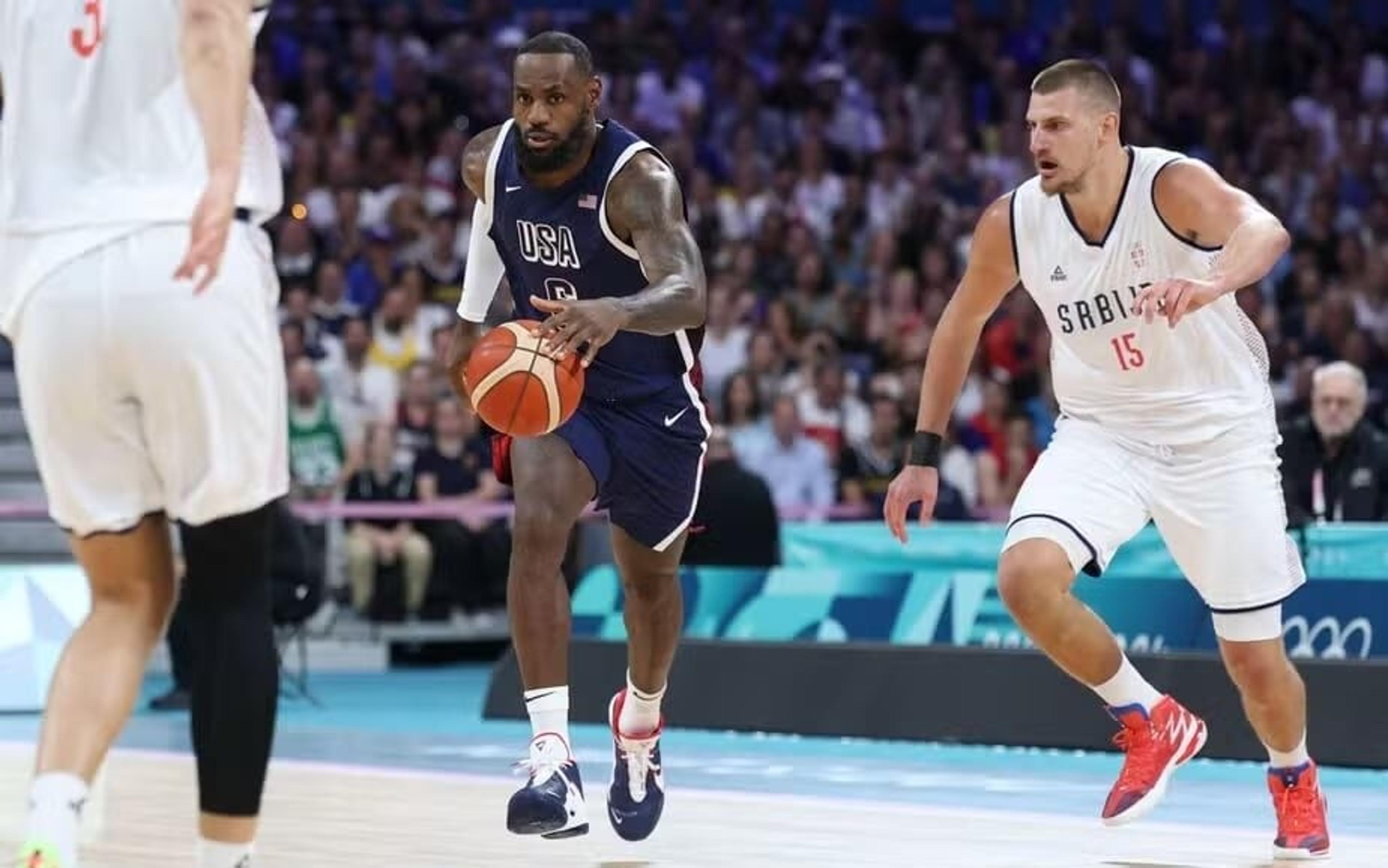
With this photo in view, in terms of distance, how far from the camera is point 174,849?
6.59 meters

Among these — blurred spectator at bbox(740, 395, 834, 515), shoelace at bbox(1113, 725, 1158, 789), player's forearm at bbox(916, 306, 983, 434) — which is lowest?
blurred spectator at bbox(740, 395, 834, 515)

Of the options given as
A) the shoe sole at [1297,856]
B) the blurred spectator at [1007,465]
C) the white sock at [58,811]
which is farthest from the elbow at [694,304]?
the blurred spectator at [1007,465]

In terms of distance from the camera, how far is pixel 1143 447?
684 cm

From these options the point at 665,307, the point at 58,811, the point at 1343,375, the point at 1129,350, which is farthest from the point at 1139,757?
the point at 1343,375

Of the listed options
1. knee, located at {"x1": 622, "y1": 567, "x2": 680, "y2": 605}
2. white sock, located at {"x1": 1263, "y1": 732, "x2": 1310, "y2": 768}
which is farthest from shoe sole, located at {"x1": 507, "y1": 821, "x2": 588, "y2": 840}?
white sock, located at {"x1": 1263, "y1": 732, "x2": 1310, "y2": 768}

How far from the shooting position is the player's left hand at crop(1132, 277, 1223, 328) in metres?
6.04

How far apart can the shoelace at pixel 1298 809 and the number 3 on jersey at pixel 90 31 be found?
12.3 ft

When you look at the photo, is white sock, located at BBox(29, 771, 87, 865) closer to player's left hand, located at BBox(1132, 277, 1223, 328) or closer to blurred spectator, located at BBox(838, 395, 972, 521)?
player's left hand, located at BBox(1132, 277, 1223, 328)

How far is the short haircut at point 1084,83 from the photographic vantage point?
22.5ft

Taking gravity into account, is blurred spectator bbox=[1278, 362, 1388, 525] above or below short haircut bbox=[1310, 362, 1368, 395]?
below

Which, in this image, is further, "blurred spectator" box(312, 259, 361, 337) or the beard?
"blurred spectator" box(312, 259, 361, 337)

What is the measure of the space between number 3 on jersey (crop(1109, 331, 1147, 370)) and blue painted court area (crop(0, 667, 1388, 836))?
154cm

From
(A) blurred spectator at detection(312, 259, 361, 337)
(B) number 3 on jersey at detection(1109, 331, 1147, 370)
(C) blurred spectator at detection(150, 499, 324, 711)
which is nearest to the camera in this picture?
(B) number 3 on jersey at detection(1109, 331, 1147, 370)

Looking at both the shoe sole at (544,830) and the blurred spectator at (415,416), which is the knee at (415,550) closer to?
the blurred spectator at (415,416)
